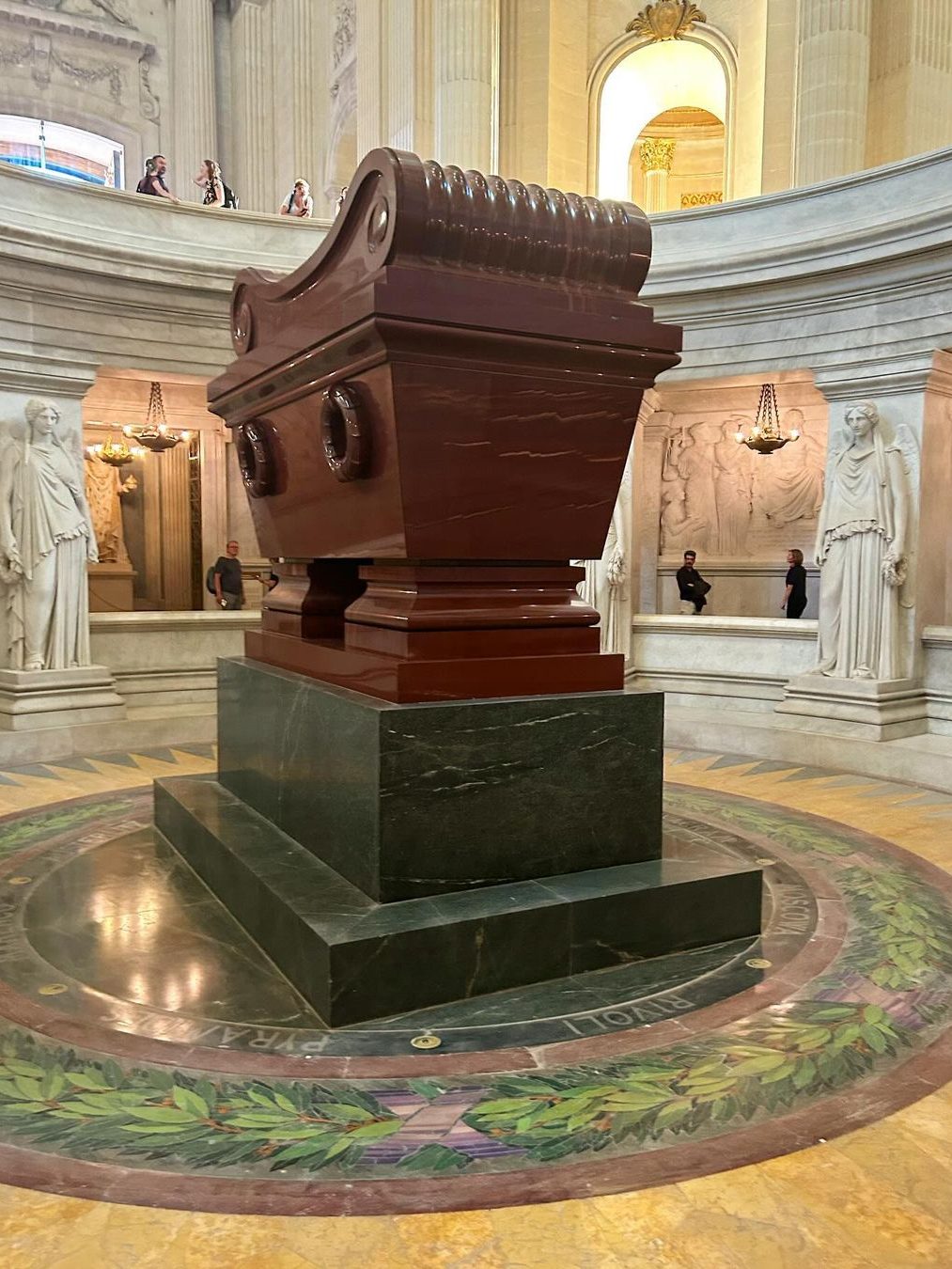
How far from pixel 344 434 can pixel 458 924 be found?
1.62 m

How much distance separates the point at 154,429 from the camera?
1111 cm

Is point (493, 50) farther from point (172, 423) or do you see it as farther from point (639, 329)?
point (639, 329)

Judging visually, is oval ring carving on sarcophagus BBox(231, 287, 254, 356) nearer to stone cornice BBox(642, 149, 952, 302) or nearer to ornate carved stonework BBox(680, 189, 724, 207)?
stone cornice BBox(642, 149, 952, 302)

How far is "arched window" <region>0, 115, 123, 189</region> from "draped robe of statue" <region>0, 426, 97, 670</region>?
15.4 metres

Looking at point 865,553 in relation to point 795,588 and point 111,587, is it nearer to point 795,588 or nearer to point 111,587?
point 795,588

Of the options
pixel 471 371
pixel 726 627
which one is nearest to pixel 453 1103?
pixel 471 371

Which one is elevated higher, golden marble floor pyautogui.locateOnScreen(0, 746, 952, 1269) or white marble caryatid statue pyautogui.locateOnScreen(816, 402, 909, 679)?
white marble caryatid statue pyautogui.locateOnScreen(816, 402, 909, 679)

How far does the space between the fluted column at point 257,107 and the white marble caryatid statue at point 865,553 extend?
1547 centimetres

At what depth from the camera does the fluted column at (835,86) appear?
37.0 ft

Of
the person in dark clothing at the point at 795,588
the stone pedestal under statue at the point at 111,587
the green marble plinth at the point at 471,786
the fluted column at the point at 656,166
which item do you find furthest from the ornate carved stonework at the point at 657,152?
the green marble plinth at the point at 471,786

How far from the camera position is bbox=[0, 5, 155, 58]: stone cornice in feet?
64.1

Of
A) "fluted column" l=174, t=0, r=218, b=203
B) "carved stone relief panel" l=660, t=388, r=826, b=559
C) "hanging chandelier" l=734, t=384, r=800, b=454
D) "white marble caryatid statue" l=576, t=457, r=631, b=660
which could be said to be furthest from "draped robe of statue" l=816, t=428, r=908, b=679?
"fluted column" l=174, t=0, r=218, b=203

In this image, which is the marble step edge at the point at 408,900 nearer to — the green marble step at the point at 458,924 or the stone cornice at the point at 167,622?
the green marble step at the point at 458,924

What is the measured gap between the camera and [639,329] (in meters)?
3.23
